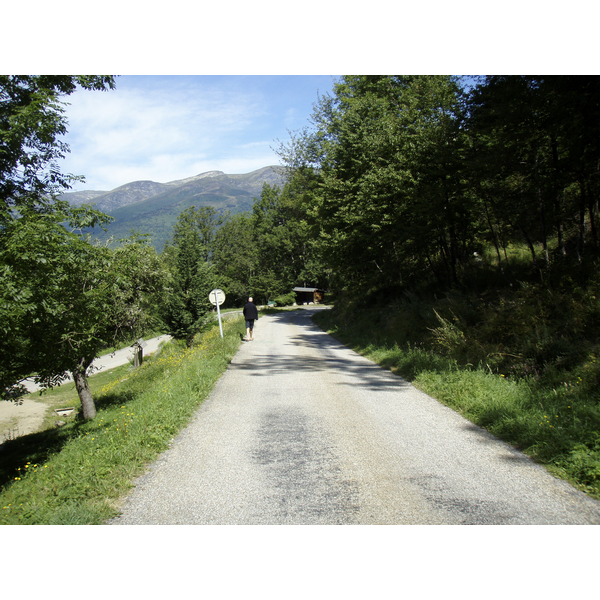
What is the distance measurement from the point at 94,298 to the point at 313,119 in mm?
27209

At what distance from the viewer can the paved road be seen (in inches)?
147

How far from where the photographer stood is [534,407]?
603 centimetres

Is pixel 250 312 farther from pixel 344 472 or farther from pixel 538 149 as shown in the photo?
pixel 344 472

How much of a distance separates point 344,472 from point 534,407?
134 inches

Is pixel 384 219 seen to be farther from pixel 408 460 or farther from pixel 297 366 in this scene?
pixel 408 460

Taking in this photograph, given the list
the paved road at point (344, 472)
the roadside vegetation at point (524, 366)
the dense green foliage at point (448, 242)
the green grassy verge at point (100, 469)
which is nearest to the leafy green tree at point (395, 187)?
the dense green foliage at point (448, 242)

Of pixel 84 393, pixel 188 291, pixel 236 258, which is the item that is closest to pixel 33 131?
pixel 84 393

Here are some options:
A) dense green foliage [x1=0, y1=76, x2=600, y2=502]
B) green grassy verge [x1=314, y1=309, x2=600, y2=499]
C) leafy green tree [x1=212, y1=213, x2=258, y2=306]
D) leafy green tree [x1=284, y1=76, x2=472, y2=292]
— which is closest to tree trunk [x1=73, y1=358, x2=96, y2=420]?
dense green foliage [x1=0, y1=76, x2=600, y2=502]

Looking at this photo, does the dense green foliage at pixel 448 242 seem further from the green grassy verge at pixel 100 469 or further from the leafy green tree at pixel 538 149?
the green grassy verge at pixel 100 469

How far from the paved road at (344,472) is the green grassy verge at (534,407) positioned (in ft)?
0.85

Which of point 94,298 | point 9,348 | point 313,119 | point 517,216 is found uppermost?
point 313,119

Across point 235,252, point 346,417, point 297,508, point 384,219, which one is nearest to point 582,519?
point 297,508

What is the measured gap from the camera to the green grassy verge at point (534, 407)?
453 centimetres

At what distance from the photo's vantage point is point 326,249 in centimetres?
2225
